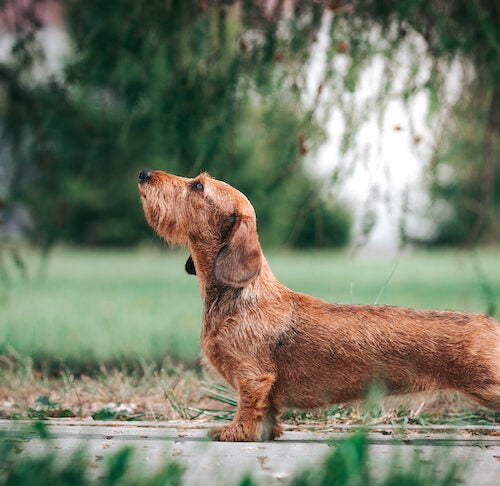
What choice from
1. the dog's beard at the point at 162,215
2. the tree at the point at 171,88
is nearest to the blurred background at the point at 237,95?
the tree at the point at 171,88

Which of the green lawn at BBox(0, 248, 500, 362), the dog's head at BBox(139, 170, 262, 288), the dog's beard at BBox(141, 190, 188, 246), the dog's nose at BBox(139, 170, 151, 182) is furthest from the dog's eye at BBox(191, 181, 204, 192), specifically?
the green lawn at BBox(0, 248, 500, 362)

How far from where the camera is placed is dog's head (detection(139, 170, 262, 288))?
3957 mm

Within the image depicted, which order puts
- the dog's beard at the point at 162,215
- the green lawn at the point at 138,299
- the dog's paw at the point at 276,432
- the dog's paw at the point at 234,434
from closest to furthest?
the dog's paw at the point at 234,434, the dog's paw at the point at 276,432, the dog's beard at the point at 162,215, the green lawn at the point at 138,299

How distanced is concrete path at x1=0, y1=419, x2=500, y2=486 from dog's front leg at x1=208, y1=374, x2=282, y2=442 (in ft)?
0.29

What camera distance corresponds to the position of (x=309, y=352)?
3.85 metres

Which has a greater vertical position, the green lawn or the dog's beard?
the dog's beard

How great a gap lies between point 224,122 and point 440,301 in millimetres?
6692

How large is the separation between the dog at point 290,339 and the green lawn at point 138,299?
1.22 metres

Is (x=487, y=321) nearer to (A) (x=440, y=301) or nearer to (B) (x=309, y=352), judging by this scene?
(B) (x=309, y=352)

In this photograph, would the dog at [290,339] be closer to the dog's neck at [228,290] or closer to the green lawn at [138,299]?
the dog's neck at [228,290]

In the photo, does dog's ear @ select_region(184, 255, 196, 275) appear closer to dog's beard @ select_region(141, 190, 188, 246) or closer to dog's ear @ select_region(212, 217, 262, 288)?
dog's beard @ select_region(141, 190, 188, 246)

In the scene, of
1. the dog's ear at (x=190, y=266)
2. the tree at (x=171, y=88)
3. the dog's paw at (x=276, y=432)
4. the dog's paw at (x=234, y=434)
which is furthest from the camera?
the tree at (x=171, y=88)

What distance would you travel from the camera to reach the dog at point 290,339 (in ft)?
12.4

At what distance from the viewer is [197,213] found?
4.02 m
